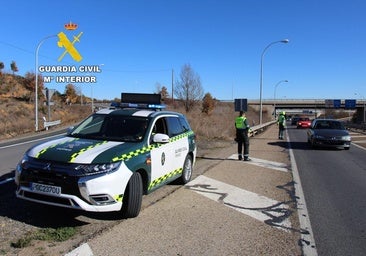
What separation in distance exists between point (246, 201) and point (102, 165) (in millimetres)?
3287

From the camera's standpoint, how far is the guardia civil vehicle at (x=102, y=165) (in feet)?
19.2

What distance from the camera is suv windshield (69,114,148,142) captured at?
291 inches

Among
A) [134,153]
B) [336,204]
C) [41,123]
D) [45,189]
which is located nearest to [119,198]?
[134,153]

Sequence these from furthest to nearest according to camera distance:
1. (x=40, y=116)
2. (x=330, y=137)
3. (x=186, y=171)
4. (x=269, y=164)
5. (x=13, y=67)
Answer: (x=13, y=67) → (x=40, y=116) → (x=330, y=137) → (x=269, y=164) → (x=186, y=171)

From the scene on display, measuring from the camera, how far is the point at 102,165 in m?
6.00

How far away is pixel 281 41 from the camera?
37.7 m

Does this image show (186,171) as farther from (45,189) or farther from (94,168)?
(45,189)

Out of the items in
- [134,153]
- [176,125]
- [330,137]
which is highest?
[176,125]

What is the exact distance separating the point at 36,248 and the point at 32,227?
0.89 metres

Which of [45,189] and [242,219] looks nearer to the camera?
[45,189]

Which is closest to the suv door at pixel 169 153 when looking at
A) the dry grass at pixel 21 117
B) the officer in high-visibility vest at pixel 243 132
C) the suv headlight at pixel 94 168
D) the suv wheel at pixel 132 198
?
the suv wheel at pixel 132 198

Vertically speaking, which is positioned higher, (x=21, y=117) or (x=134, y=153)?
(x=134, y=153)

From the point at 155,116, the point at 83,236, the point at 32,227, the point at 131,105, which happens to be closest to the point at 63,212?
the point at 32,227

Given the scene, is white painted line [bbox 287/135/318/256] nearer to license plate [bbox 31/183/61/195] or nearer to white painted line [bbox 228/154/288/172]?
white painted line [bbox 228/154/288/172]
